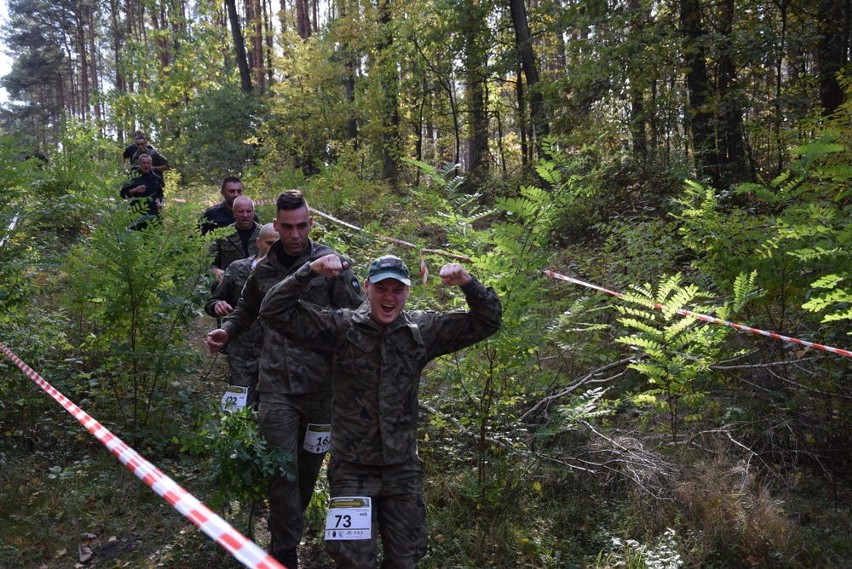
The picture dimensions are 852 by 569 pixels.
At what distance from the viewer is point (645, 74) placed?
37.1ft

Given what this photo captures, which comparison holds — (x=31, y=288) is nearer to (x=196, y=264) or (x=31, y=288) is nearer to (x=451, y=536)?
(x=196, y=264)

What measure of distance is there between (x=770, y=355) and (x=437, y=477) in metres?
3.21

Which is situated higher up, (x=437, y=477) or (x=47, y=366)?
(x=47, y=366)

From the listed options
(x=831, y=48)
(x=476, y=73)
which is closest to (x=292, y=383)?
(x=831, y=48)

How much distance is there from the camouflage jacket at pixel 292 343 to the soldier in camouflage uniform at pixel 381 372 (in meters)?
0.89

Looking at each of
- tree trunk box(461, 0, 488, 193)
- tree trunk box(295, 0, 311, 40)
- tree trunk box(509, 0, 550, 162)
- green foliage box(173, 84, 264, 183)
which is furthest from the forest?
tree trunk box(295, 0, 311, 40)

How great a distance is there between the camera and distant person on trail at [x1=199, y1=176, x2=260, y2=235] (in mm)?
7770

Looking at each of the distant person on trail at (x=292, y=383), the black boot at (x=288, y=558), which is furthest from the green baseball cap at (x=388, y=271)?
the black boot at (x=288, y=558)

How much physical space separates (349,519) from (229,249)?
435 centimetres

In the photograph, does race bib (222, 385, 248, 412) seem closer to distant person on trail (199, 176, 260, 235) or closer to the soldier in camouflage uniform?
the soldier in camouflage uniform

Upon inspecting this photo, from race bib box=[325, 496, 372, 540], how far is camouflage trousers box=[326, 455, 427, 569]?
0.05 meters

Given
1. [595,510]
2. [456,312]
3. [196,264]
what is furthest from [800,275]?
[196,264]

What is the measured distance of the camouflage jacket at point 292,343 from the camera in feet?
16.0

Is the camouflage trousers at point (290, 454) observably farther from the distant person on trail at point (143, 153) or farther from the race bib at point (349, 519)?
the distant person on trail at point (143, 153)
